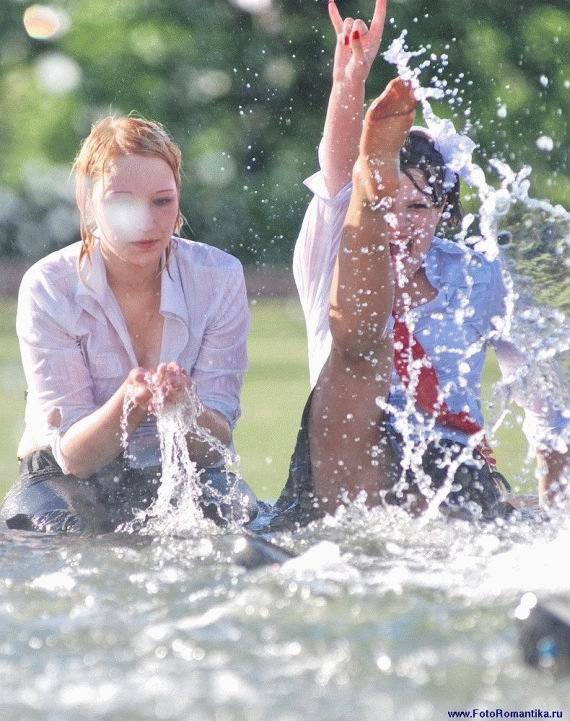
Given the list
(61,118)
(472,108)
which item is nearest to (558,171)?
(472,108)

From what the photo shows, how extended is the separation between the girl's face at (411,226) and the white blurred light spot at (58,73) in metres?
20.2

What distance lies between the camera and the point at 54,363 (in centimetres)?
398

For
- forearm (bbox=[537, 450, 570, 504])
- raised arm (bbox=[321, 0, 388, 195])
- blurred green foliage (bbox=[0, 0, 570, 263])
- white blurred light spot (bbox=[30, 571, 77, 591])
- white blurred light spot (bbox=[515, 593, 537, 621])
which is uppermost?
blurred green foliage (bbox=[0, 0, 570, 263])

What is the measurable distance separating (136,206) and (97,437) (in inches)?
25.9

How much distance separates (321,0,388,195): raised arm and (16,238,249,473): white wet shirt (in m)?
0.44

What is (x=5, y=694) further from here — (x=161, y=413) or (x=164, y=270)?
(x=164, y=270)

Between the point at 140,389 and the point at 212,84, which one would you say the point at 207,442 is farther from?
the point at 212,84

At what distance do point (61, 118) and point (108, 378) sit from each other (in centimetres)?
2006

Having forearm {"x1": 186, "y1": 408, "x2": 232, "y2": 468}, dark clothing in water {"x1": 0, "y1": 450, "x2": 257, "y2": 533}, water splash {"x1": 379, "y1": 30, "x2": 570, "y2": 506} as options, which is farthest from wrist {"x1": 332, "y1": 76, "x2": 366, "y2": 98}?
dark clothing in water {"x1": 0, "y1": 450, "x2": 257, "y2": 533}

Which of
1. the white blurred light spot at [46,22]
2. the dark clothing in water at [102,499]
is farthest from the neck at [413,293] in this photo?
the white blurred light spot at [46,22]

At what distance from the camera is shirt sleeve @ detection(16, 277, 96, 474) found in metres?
3.98

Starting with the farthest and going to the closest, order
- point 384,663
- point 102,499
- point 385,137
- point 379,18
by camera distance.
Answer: point 102,499, point 379,18, point 385,137, point 384,663

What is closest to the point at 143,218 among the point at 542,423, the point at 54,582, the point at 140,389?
the point at 140,389

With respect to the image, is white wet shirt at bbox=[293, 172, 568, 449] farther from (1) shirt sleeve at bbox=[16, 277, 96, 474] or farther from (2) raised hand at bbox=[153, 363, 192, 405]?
(1) shirt sleeve at bbox=[16, 277, 96, 474]
